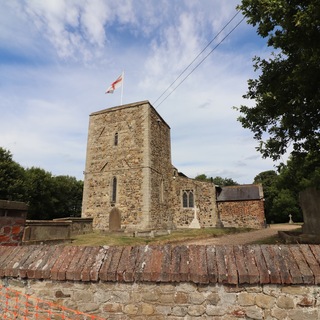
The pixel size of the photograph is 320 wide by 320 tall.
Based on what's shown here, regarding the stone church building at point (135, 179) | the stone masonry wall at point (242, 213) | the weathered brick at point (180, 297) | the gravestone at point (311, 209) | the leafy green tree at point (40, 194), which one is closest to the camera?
the weathered brick at point (180, 297)

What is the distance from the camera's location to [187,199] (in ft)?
87.4

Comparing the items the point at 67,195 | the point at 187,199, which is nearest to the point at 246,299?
the point at 187,199

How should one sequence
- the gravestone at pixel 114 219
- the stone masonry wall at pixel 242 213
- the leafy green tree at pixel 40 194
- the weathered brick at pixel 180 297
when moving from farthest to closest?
the leafy green tree at pixel 40 194
the stone masonry wall at pixel 242 213
the gravestone at pixel 114 219
the weathered brick at pixel 180 297

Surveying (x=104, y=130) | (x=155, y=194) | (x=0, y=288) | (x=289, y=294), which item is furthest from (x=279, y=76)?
(x=104, y=130)

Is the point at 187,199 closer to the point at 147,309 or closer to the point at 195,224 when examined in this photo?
the point at 195,224

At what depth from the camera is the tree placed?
6.40 meters

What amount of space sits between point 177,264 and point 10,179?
3215cm

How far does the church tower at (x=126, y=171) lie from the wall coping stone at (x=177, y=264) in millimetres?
17065

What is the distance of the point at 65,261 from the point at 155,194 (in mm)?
18955

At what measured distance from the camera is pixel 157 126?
24.7 m

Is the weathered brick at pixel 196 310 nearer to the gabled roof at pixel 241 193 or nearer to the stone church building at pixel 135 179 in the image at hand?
the stone church building at pixel 135 179

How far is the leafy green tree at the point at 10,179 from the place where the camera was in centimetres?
2906

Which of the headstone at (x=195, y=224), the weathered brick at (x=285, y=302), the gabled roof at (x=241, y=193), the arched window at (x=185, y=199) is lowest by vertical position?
the weathered brick at (x=285, y=302)

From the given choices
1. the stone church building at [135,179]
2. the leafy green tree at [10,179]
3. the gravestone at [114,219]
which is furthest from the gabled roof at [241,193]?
the leafy green tree at [10,179]
